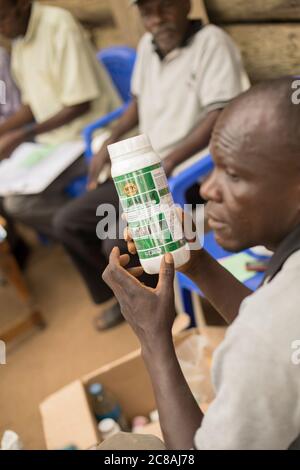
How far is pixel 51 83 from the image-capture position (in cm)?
251

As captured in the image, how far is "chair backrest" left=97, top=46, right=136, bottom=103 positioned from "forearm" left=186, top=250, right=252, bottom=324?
1543mm

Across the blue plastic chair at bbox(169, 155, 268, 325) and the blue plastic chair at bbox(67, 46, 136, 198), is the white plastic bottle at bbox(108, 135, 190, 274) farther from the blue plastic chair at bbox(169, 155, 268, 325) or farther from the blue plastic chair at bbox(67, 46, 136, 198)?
the blue plastic chair at bbox(67, 46, 136, 198)

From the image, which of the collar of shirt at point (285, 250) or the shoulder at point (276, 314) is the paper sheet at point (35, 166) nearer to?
the collar of shirt at point (285, 250)

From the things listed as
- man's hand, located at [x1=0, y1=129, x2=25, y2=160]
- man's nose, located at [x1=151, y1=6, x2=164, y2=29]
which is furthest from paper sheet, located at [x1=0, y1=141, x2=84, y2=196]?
man's nose, located at [x1=151, y1=6, x2=164, y2=29]

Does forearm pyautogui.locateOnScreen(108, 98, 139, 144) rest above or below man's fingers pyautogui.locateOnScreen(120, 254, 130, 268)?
below

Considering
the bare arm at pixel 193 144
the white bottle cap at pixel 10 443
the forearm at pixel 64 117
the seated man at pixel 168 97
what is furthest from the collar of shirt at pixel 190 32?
the white bottle cap at pixel 10 443

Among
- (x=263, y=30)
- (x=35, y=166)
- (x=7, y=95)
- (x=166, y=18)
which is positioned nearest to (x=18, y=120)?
(x=7, y=95)

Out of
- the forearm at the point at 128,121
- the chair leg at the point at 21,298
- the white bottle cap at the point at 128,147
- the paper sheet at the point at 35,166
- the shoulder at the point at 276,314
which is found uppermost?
the white bottle cap at the point at 128,147

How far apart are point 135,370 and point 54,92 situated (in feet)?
5.26

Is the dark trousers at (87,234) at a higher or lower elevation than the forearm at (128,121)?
lower

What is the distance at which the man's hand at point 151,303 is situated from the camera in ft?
2.87

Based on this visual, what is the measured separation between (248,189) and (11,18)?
1.95 meters

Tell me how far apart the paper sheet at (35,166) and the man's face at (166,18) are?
76cm

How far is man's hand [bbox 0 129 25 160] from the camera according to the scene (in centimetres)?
256
